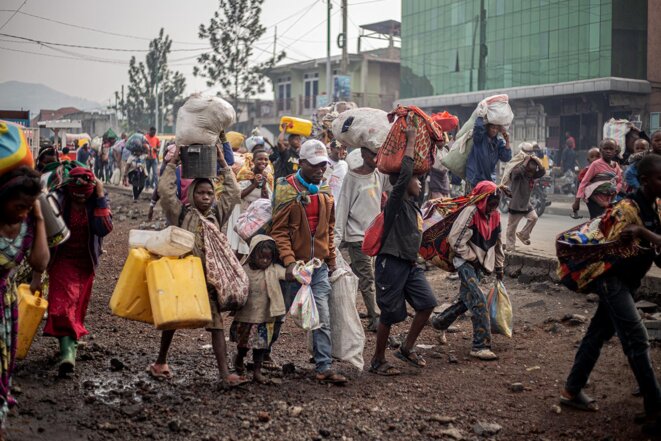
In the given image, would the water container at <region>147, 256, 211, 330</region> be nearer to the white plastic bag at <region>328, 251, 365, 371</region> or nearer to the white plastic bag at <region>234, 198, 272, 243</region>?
the white plastic bag at <region>234, 198, 272, 243</region>

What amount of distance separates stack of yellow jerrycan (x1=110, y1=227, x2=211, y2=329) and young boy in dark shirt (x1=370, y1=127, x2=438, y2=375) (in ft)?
5.12

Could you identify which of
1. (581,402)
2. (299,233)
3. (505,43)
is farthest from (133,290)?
(505,43)

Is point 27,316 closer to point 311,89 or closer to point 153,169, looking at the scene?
point 153,169

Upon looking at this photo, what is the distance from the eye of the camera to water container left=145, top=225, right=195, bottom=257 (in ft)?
16.6

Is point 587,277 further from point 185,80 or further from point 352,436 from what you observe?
point 185,80

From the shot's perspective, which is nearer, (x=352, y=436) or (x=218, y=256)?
(x=352, y=436)

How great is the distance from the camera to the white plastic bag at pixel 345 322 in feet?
18.9

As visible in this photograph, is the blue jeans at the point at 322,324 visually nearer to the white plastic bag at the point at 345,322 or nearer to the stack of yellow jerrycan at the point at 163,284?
the white plastic bag at the point at 345,322

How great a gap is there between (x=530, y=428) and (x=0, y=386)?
321cm

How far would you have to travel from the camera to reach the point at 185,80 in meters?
62.6

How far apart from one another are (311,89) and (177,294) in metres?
43.1

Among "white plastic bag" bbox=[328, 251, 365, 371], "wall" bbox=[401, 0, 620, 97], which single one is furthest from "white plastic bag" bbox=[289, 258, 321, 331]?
"wall" bbox=[401, 0, 620, 97]

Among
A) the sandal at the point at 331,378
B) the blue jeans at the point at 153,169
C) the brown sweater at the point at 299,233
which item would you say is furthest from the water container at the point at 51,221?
the blue jeans at the point at 153,169

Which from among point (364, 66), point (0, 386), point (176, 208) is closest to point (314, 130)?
point (176, 208)
